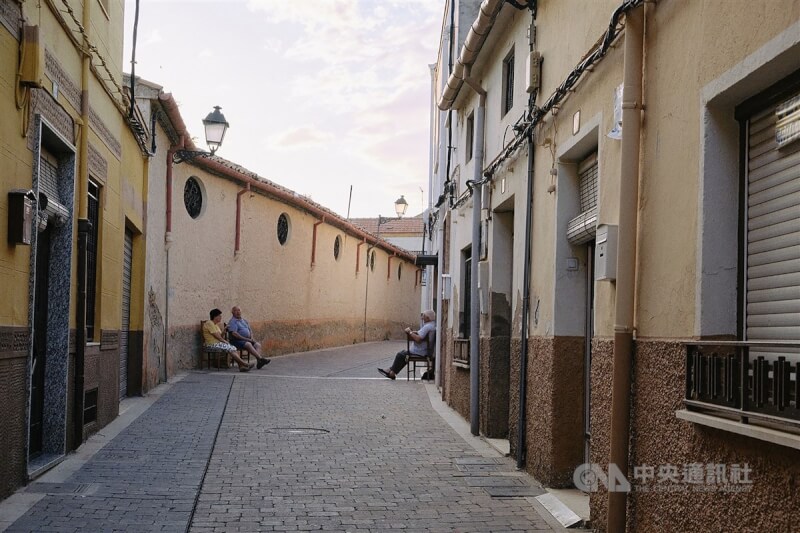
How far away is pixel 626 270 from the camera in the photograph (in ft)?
18.2

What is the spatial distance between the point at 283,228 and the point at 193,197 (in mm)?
5925

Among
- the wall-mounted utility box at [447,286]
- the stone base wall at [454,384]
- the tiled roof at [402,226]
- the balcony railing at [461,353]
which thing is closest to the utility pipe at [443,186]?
the wall-mounted utility box at [447,286]

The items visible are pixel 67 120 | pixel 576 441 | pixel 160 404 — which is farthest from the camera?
pixel 160 404

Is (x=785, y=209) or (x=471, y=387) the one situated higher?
(x=785, y=209)

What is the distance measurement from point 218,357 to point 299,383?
2.94m

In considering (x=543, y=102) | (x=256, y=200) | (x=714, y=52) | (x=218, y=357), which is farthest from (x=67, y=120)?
(x=256, y=200)

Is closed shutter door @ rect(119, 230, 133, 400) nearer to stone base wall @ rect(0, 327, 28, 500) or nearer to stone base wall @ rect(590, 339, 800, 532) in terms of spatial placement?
stone base wall @ rect(0, 327, 28, 500)

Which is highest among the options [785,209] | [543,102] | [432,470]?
Answer: [543,102]

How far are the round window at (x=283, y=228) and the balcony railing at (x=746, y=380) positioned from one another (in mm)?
19467

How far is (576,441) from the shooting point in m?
7.57

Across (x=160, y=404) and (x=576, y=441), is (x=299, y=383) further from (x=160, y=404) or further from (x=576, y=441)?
(x=576, y=441)

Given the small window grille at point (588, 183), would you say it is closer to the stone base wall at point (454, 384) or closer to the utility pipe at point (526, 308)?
the utility pipe at point (526, 308)

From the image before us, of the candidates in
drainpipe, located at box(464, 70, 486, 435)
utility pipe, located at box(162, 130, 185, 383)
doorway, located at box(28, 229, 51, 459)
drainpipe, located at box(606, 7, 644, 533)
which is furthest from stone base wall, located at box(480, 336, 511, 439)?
utility pipe, located at box(162, 130, 185, 383)

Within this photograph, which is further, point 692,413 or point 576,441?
point 576,441
